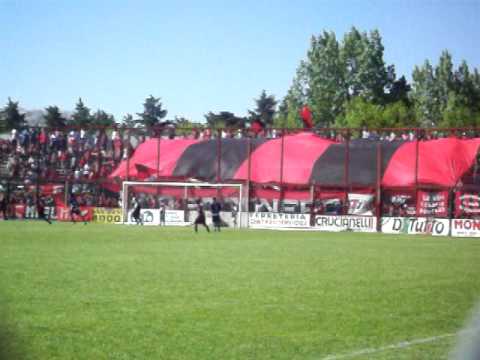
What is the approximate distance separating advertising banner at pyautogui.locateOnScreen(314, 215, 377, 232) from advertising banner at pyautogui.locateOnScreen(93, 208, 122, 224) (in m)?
13.0

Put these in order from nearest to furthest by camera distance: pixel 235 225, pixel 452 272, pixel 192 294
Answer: pixel 192 294 → pixel 452 272 → pixel 235 225

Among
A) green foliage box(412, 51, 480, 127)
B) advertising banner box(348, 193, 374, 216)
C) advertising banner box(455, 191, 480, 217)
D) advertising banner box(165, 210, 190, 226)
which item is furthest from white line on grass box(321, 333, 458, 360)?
green foliage box(412, 51, 480, 127)

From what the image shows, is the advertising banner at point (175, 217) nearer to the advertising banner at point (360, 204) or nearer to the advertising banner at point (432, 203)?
the advertising banner at point (360, 204)

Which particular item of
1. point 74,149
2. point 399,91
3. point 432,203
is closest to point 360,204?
point 432,203

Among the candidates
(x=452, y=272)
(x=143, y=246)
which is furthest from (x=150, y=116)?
(x=452, y=272)

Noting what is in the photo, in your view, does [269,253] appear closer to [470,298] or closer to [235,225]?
[470,298]

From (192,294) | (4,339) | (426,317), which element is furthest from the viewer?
(192,294)

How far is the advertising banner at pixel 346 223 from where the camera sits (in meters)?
47.9

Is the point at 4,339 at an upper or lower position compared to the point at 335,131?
lower

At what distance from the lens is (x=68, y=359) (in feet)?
23.0

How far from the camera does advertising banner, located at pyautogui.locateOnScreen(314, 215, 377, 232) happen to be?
47875 millimetres

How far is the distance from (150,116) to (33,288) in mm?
108962

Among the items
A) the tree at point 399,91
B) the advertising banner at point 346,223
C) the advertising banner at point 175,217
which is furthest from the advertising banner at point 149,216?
the tree at point 399,91

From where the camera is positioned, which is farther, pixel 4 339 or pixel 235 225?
pixel 235 225
